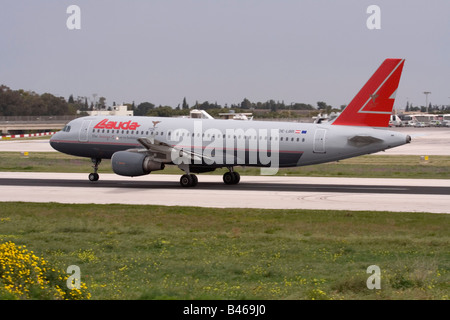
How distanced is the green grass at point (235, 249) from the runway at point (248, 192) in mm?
2713

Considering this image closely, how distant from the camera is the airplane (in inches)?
1501

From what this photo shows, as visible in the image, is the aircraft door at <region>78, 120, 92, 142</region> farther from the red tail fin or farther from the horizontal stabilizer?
the red tail fin

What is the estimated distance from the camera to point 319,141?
39.0m

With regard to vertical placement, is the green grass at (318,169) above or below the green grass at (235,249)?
below

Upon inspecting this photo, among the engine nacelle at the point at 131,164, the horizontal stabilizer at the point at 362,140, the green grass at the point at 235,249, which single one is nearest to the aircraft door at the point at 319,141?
the horizontal stabilizer at the point at 362,140

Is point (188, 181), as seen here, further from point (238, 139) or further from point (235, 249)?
point (235, 249)

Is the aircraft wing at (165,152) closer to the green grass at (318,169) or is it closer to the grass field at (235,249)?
the grass field at (235,249)

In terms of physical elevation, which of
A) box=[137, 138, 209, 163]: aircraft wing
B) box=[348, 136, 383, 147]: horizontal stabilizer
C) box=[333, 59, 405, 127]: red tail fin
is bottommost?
box=[137, 138, 209, 163]: aircraft wing

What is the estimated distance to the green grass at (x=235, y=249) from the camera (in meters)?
16.0

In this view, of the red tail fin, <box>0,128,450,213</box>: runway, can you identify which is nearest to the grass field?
<box>0,128,450,213</box>: runway

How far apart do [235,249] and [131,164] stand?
19.5 meters

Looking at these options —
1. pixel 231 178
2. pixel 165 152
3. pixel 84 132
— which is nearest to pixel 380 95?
pixel 231 178
